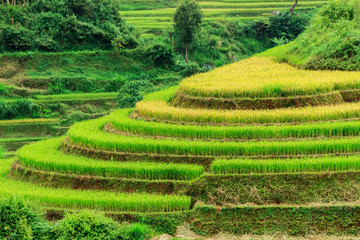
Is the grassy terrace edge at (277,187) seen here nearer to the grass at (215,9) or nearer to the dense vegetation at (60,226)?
the dense vegetation at (60,226)

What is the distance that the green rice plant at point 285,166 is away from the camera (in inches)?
373

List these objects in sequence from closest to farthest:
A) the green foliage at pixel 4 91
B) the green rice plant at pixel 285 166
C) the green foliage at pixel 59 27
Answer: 1. the green rice plant at pixel 285 166
2. the green foliage at pixel 4 91
3. the green foliage at pixel 59 27

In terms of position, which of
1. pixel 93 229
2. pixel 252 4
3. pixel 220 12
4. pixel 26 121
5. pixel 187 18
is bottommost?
pixel 26 121

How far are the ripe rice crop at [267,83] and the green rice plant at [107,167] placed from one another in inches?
107

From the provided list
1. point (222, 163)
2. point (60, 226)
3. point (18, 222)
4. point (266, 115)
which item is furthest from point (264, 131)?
point (18, 222)

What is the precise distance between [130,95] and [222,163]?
39.4 ft

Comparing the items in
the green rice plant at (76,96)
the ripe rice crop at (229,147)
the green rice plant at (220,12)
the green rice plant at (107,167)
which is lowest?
the green rice plant at (76,96)

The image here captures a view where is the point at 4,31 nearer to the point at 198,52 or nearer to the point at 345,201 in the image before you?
the point at 198,52

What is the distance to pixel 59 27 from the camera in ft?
90.4

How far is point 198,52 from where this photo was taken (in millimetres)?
31281

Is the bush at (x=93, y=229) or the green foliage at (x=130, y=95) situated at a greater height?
the bush at (x=93, y=229)

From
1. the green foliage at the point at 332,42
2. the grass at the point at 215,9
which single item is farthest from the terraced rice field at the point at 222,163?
the grass at the point at 215,9

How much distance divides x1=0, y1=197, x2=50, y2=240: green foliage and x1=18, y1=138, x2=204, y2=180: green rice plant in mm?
1748

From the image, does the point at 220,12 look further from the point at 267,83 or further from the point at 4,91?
the point at 267,83
